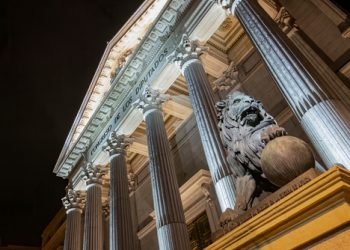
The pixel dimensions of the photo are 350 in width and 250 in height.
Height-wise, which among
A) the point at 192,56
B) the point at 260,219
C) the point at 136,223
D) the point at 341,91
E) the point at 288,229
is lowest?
the point at 288,229

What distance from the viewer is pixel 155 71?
43.9 feet

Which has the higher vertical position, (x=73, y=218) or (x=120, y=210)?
(x=73, y=218)

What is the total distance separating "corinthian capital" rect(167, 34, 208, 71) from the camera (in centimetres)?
1152

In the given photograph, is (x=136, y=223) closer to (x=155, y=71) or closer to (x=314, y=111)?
(x=155, y=71)

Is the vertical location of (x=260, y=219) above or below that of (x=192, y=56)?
below

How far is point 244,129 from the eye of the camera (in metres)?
4.18

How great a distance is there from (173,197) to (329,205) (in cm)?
809

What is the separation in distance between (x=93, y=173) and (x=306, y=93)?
12.5 meters

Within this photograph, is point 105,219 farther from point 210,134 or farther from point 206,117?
point 210,134

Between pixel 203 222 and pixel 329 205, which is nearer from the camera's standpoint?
pixel 329 205

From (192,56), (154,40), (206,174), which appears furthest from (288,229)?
(154,40)

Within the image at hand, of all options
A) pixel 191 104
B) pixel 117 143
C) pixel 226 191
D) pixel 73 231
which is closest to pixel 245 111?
pixel 226 191

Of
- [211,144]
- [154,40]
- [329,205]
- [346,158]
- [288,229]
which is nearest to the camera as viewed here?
[329,205]

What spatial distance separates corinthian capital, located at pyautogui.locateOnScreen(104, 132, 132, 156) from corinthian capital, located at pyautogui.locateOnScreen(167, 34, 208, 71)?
5.02 meters
